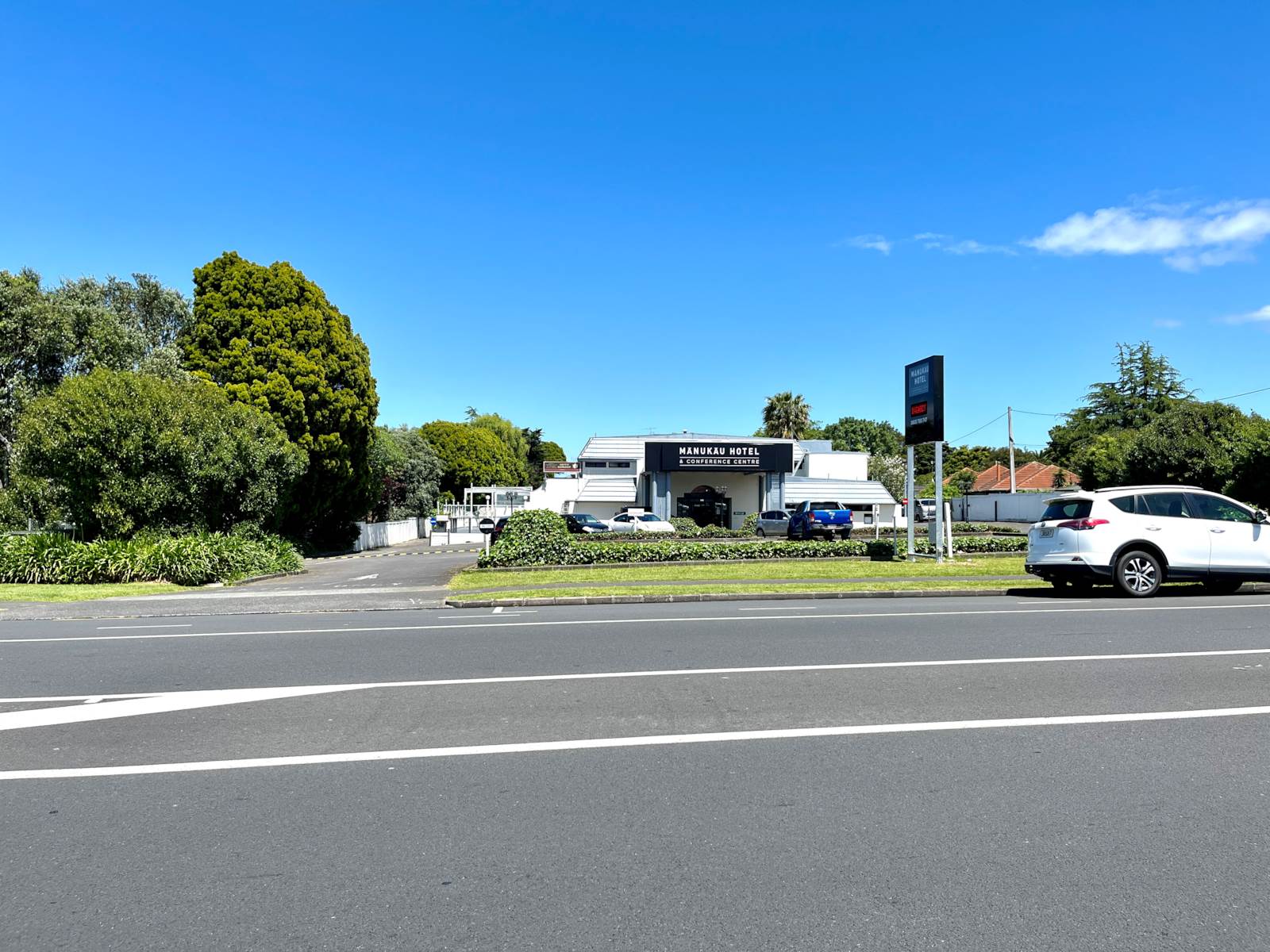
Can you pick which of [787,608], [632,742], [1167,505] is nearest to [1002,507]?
[1167,505]

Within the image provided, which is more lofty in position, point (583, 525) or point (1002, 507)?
point (1002, 507)

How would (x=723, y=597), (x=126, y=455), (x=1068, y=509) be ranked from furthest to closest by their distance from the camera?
1. (x=126, y=455)
2. (x=723, y=597)
3. (x=1068, y=509)

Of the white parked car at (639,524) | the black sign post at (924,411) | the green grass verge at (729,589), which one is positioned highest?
the black sign post at (924,411)

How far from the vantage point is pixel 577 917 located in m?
3.41

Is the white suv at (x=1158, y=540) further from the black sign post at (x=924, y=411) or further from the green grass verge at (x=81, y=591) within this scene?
the green grass verge at (x=81, y=591)

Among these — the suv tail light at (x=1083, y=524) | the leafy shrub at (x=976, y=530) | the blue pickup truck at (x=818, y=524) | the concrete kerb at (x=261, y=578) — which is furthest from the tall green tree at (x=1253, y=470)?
the concrete kerb at (x=261, y=578)

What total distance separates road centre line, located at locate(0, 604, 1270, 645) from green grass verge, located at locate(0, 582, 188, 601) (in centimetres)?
704

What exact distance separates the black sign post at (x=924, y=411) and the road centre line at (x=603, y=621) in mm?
8383

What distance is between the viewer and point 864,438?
101375 millimetres

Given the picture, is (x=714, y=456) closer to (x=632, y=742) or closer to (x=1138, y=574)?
(x=1138, y=574)

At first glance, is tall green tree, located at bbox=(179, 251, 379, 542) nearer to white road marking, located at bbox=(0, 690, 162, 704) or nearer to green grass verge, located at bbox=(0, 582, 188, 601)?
green grass verge, located at bbox=(0, 582, 188, 601)

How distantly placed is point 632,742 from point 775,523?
40216mm

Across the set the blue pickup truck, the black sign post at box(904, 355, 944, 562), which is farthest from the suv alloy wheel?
the blue pickup truck

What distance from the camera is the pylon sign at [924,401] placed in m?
22.2
